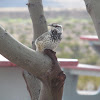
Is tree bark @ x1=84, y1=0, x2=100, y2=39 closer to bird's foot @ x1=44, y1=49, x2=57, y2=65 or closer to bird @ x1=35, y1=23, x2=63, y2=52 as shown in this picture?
bird's foot @ x1=44, y1=49, x2=57, y2=65

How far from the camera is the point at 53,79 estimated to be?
1821 millimetres

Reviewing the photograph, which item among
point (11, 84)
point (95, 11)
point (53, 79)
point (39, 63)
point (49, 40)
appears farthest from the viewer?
point (11, 84)

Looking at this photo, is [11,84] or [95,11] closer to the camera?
[95,11]

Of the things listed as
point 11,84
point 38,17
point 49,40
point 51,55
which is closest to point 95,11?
point 51,55

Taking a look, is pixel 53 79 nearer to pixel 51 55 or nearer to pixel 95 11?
pixel 51 55

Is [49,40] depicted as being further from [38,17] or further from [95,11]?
[95,11]

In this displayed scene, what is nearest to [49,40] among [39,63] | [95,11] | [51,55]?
[51,55]

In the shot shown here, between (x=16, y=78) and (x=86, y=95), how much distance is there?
162 cm

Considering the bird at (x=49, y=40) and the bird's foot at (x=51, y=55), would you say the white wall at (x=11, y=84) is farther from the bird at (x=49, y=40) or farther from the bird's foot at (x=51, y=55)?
the bird's foot at (x=51, y=55)

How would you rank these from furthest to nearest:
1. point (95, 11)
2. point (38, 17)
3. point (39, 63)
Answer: point (38, 17) → point (39, 63) → point (95, 11)

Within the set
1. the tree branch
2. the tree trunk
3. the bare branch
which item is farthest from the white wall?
the tree branch

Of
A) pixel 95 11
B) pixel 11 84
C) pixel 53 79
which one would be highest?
pixel 95 11

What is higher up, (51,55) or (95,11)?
(95,11)

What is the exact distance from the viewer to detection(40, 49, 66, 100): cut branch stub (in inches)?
70.7
